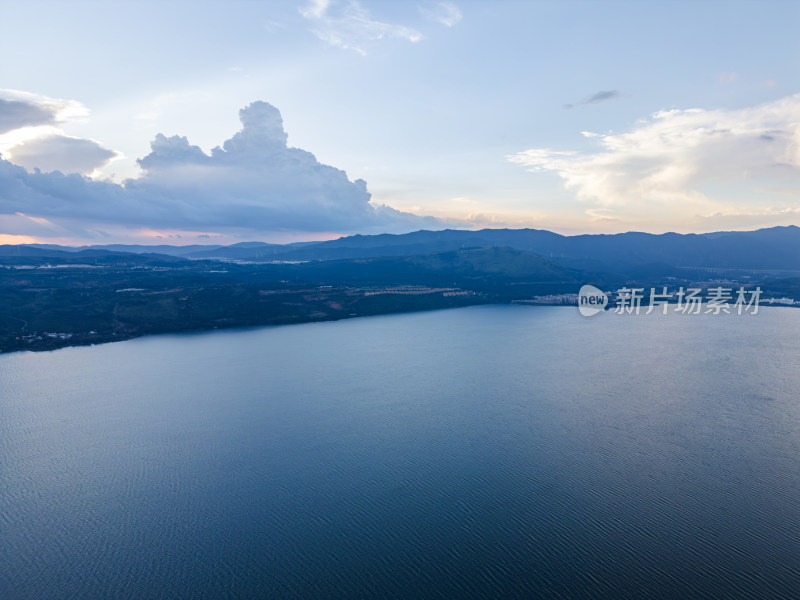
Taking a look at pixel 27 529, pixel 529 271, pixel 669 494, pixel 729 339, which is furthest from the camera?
pixel 529 271

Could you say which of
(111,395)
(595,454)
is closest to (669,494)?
(595,454)

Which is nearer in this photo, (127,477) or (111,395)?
(127,477)

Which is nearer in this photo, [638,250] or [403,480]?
[403,480]

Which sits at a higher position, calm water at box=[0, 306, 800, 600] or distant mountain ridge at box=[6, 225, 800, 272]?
distant mountain ridge at box=[6, 225, 800, 272]

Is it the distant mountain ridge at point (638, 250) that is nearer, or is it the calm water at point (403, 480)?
the calm water at point (403, 480)

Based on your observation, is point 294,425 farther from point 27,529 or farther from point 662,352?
Answer: point 662,352

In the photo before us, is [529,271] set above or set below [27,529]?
above

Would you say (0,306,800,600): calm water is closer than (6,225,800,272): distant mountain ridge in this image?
Yes

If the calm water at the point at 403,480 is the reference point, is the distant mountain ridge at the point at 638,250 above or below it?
above
